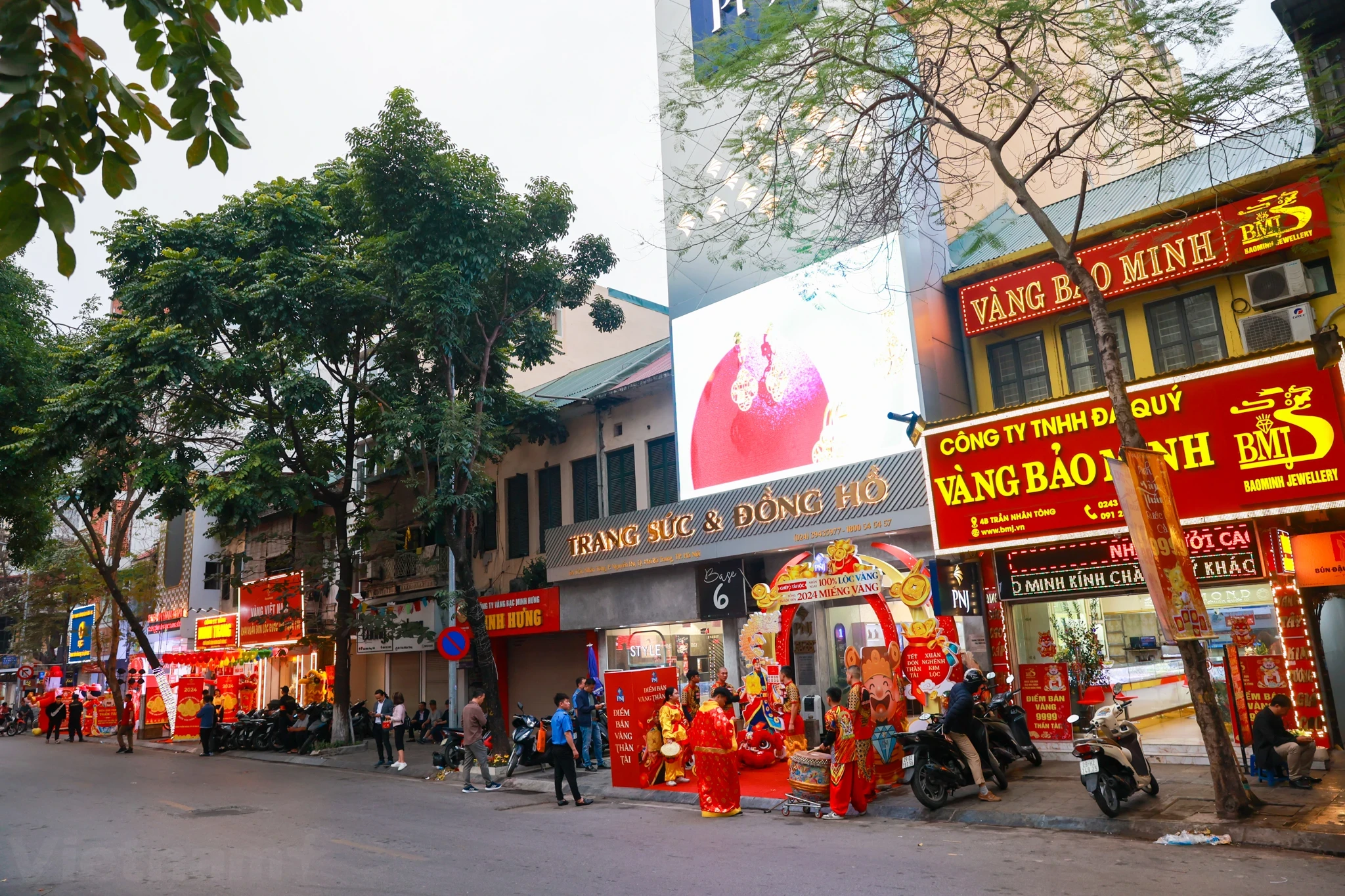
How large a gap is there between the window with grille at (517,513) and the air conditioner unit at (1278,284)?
18.4 metres

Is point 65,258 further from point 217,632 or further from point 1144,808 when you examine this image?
point 217,632

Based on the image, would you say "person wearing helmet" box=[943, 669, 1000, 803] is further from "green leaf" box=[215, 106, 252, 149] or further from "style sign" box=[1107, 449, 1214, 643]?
"green leaf" box=[215, 106, 252, 149]

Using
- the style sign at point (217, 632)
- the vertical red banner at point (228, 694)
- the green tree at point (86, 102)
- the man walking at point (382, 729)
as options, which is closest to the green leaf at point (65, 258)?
the green tree at point (86, 102)

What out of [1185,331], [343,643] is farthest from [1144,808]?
[343,643]

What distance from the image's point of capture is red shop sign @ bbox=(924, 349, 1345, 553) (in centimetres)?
1170

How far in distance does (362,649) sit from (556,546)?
408 inches

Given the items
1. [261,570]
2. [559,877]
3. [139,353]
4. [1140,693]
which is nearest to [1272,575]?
[1140,693]

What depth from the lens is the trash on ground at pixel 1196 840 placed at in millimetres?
8461

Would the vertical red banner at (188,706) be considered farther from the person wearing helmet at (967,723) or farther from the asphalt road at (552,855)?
the person wearing helmet at (967,723)

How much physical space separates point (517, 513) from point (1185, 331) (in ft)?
58.0

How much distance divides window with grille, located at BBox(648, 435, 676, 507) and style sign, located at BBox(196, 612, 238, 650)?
21709 millimetres

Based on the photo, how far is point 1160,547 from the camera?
9.41 meters

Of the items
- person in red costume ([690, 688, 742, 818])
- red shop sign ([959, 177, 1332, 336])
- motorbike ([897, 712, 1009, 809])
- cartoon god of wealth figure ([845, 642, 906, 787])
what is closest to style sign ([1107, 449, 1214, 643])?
motorbike ([897, 712, 1009, 809])

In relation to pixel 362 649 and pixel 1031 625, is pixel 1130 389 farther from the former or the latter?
pixel 362 649
